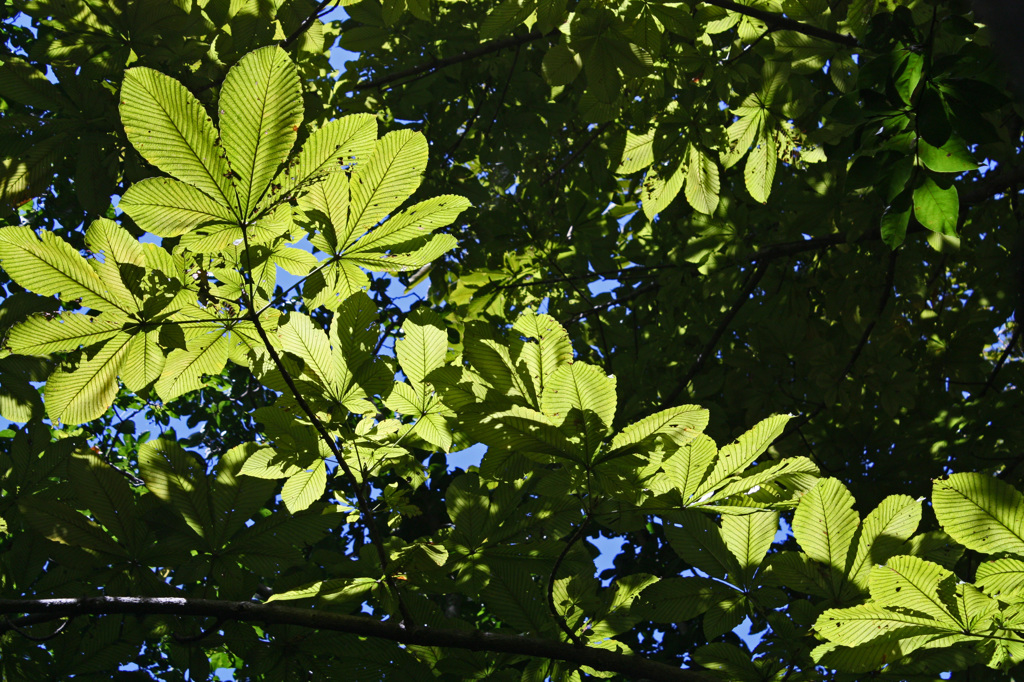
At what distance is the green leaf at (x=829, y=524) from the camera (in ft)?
4.46

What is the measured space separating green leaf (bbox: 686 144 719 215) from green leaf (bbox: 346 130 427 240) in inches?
60.8

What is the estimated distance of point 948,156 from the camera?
134 cm

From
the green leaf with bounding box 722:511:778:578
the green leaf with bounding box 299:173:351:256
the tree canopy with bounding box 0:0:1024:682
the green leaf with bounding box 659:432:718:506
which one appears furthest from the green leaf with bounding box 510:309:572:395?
the green leaf with bounding box 722:511:778:578

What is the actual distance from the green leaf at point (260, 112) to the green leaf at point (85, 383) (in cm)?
52

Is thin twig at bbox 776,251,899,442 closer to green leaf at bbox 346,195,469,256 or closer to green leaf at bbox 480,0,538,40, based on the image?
green leaf at bbox 480,0,538,40

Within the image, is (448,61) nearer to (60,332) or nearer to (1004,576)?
(60,332)

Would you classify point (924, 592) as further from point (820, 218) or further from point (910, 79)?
point (820, 218)

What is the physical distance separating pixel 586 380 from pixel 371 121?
2.00ft

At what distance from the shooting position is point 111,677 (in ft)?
5.11

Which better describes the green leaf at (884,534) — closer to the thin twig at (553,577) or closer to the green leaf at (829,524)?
the green leaf at (829,524)

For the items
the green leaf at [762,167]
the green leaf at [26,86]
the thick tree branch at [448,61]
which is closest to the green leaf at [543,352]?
the green leaf at [762,167]

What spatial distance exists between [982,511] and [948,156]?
2.18 ft

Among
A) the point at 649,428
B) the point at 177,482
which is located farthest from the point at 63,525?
the point at 649,428

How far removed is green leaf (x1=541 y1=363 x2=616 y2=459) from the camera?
1060 millimetres
